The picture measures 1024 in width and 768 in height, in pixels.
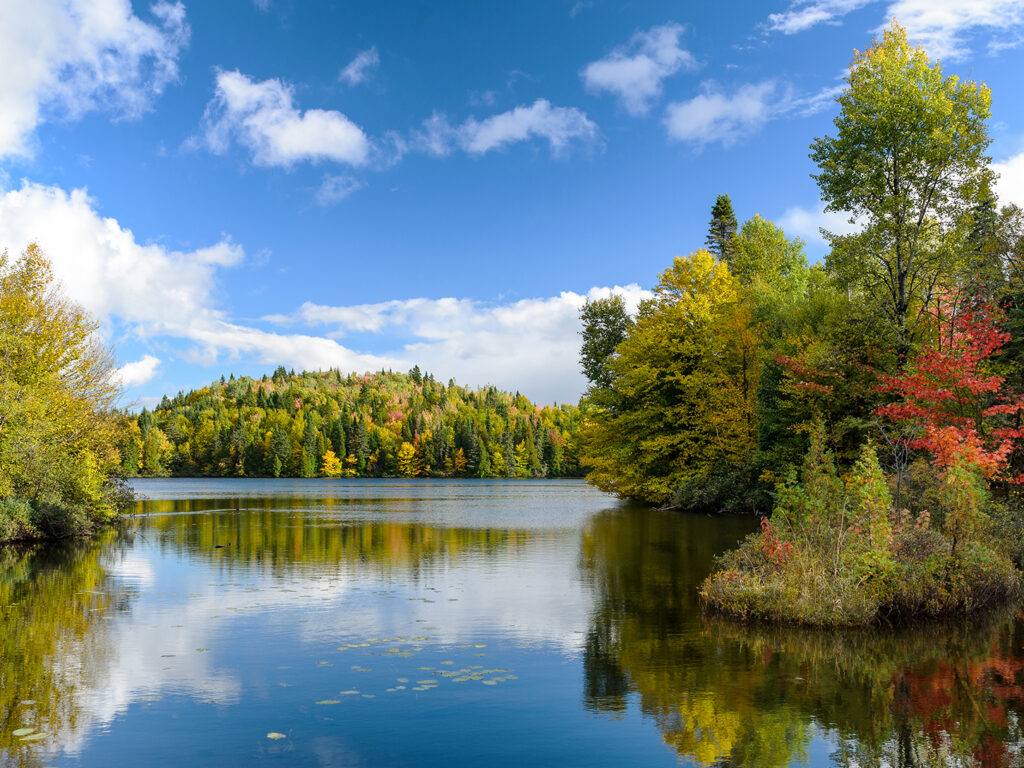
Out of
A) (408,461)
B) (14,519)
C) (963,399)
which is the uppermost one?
(963,399)

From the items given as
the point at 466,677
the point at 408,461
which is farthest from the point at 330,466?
the point at 466,677

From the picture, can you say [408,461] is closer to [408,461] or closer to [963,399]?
[408,461]

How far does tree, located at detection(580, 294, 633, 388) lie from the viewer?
61.8 metres

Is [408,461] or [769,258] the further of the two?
[408,461]

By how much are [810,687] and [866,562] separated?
4.52 m

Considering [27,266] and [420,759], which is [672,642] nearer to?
[420,759]

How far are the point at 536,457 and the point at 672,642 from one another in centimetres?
15078

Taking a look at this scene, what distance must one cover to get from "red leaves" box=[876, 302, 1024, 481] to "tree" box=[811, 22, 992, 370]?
4318 millimetres

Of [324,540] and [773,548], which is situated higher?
[773,548]

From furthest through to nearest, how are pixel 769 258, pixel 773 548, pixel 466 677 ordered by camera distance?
pixel 769 258 < pixel 773 548 < pixel 466 677

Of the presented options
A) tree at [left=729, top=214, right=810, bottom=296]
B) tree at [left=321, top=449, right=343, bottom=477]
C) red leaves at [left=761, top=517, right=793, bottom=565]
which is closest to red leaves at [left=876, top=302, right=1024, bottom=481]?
red leaves at [left=761, top=517, right=793, bottom=565]

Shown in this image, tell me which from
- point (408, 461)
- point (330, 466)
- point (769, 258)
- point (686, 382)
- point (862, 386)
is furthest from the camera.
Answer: point (408, 461)

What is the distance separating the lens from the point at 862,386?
34.5 m

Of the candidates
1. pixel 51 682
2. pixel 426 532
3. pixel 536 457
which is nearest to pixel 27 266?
pixel 426 532
